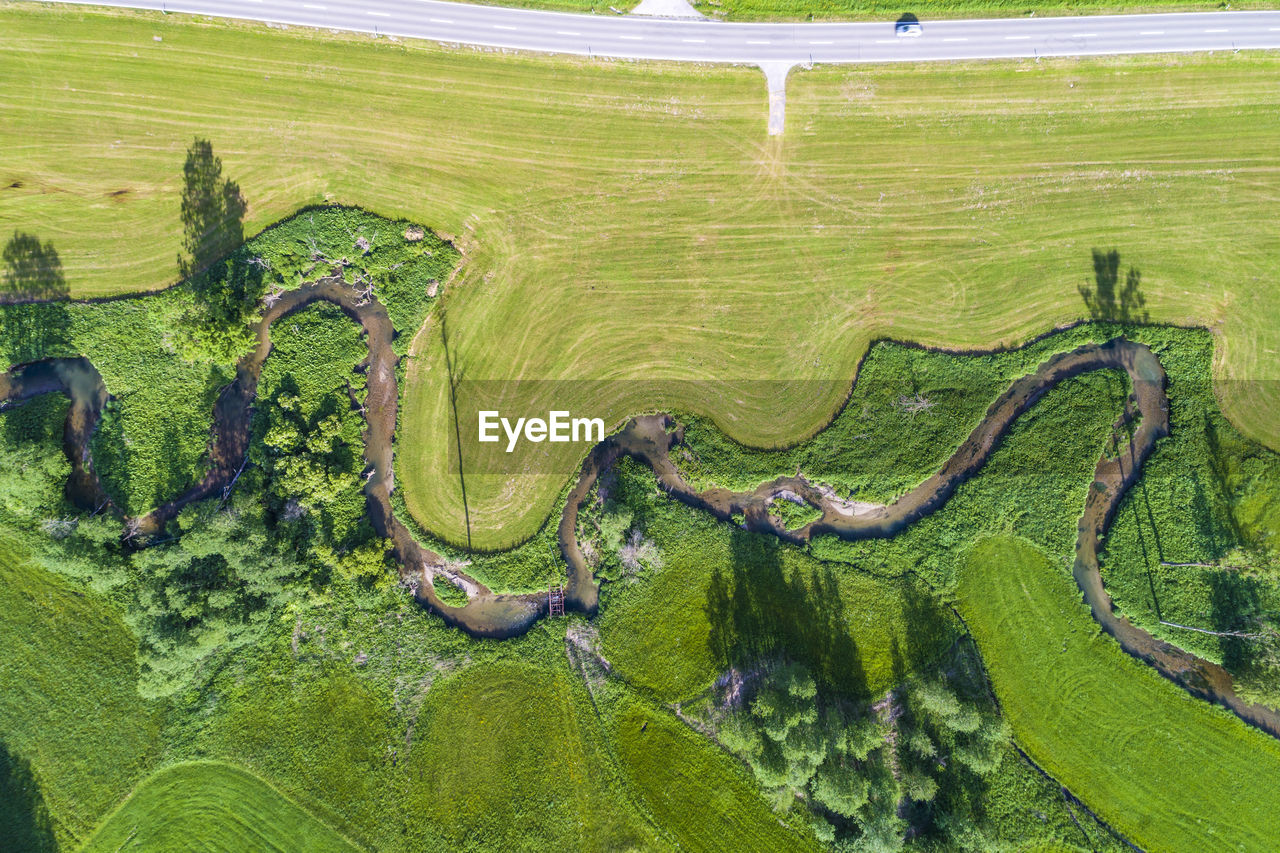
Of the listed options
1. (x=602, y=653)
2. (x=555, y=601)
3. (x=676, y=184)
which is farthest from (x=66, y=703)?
(x=676, y=184)

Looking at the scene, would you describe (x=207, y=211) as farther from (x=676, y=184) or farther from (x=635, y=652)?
(x=635, y=652)

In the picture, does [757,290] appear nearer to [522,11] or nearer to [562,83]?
[562,83]

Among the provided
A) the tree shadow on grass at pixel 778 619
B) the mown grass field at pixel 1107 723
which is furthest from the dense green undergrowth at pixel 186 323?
the mown grass field at pixel 1107 723

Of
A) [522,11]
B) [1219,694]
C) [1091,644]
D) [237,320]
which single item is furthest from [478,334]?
[1219,694]

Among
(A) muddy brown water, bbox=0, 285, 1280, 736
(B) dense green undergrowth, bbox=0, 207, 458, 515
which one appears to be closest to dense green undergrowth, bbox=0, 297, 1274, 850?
(A) muddy brown water, bbox=0, 285, 1280, 736

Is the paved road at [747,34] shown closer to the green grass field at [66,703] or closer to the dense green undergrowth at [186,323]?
the dense green undergrowth at [186,323]
